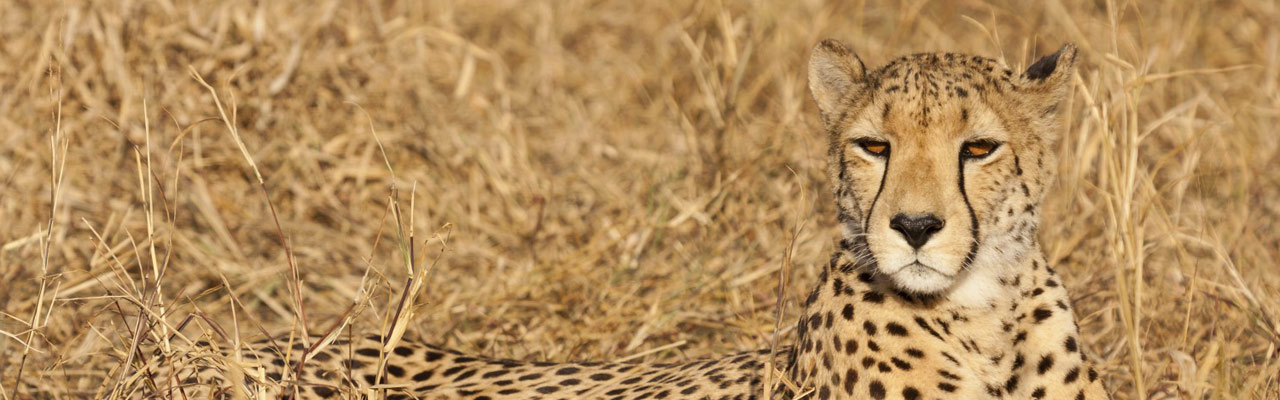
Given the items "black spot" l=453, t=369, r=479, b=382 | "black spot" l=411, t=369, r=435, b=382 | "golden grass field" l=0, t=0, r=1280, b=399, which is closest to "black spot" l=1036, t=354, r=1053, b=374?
"golden grass field" l=0, t=0, r=1280, b=399

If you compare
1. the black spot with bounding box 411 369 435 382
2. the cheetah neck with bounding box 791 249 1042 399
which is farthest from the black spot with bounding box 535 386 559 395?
the cheetah neck with bounding box 791 249 1042 399

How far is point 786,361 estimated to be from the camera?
3.32 metres

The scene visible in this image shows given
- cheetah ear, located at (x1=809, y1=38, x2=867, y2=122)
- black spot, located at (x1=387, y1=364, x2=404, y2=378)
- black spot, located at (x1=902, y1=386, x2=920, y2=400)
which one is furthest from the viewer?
black spot, located at (x1=387, y1=364, x2=404, y2=378)

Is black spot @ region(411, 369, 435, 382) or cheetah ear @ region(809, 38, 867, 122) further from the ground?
cheetah ear @ region(809, 38, 867, 122)

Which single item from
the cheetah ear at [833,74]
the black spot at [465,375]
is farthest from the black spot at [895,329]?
the black spot at [465,375]

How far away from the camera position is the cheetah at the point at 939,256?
2.75 meters

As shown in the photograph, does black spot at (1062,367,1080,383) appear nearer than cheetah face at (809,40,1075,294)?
No

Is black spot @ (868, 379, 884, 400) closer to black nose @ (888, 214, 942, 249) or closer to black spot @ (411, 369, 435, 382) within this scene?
black nose @ (888, 214, 942, 249)

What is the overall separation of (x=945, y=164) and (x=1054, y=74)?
1.28 ft

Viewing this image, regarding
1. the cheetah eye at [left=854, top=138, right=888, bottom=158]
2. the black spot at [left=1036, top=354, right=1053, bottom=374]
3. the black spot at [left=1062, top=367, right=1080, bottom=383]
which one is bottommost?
the black spot at [left=1062, top=367, right=1080, bottom=383]

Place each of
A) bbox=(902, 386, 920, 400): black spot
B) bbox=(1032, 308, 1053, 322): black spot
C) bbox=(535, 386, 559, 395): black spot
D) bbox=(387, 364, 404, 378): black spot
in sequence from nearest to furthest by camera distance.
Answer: bbox=(902, 386, 920, 400): black spot < bbox=(1032, 308, 1053, 322): black spot < bbox=(535, 386, 559, 395): black spot < bbox=(387, 364, 404, 378): black spot

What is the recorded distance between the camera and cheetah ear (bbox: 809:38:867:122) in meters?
3.11

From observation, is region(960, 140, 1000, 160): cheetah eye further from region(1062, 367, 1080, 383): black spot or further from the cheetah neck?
region(1062, 367, 1080, 383): black spot

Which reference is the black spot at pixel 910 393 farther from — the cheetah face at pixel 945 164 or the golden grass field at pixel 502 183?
the golden grass field at pixel 502 183
